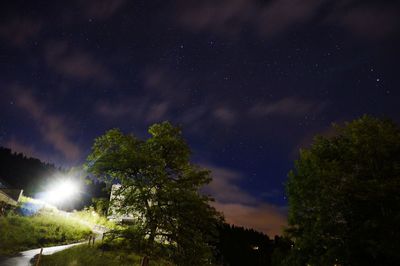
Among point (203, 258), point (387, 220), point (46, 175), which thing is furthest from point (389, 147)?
point (46, 175)

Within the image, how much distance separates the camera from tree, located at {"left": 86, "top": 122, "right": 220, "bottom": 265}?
1519 cm

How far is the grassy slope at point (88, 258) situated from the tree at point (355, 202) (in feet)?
33.1

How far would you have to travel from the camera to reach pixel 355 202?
59.2 ft

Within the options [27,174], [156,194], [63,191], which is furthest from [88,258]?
[27,174]

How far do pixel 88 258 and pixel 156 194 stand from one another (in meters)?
13.1

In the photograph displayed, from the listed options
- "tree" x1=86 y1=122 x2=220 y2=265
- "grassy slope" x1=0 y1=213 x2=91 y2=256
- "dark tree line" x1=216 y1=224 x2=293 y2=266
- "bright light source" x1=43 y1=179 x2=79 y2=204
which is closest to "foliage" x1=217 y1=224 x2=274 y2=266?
"dark tree line" x1=216 y1=224 x2=293 y2=266

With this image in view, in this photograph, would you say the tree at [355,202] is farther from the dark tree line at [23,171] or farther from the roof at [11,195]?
the dark tree line at [23,171]

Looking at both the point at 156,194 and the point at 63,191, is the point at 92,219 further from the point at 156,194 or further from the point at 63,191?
the point at 156,194

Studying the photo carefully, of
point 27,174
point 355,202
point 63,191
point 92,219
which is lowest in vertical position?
point 92,219

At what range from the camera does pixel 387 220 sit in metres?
16.2

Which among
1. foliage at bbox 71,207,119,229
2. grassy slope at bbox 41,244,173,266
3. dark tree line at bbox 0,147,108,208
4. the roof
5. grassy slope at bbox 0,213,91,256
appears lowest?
grassy slope at bbox 41,244,173,266

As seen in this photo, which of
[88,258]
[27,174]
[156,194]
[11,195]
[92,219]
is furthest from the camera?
[27,174]

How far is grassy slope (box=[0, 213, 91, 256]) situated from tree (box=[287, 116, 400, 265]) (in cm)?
2229

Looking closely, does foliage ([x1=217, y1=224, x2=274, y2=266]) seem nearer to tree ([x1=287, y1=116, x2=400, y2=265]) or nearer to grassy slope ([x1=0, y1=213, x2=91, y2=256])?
grassy slope ([x1=0, y1=213, x2=91, y2=256])
